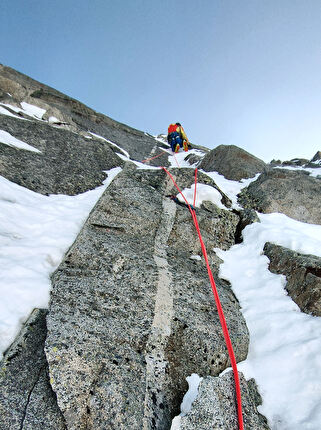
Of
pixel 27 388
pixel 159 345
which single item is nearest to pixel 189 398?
pixel 159 345

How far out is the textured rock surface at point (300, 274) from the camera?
4.31 metres

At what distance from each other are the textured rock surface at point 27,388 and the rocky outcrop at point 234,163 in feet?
37.3

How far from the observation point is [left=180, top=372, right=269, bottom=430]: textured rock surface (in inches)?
102

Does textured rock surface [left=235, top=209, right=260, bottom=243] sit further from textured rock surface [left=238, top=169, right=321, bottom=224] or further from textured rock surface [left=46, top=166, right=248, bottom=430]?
textured rock surface [left=46, top=166, right=248, bottom=430]

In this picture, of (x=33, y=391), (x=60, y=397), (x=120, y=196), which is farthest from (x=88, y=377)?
(x=120, y=196)

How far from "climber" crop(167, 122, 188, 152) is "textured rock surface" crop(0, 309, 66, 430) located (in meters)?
19.0

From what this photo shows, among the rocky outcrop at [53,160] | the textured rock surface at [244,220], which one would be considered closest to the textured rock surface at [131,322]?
the textured rock surface at [244,220]

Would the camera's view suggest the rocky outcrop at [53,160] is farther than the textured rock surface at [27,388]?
Yes

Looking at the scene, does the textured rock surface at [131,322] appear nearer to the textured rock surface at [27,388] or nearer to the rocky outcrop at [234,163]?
the textured rock surface at [27,388]

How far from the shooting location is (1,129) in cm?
934

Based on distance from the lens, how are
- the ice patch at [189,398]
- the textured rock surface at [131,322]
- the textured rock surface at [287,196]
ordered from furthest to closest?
1. the textured rock surface at [287,196]
2. the textured rock surface at [131,322]
3. the ice patch at [189,398]

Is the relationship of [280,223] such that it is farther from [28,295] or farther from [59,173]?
[59,173]

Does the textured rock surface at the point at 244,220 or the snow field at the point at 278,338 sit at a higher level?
the textured rock surface at the point at 244,220

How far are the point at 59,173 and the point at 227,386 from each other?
313 inches
